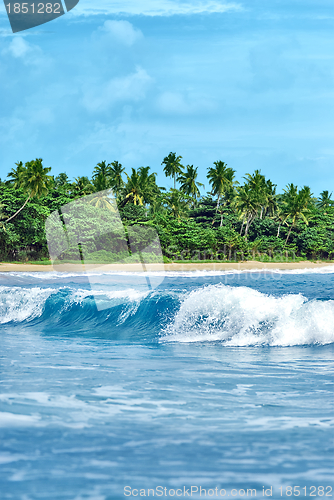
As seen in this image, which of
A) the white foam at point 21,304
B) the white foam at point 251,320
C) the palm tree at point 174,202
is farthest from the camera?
the palm tree at point 174,202

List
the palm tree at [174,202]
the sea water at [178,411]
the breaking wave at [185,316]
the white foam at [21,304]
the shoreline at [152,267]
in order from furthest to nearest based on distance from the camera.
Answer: the palm tree at [174,202] < the shoreline at [152,267] < the white foam at [21,304] < the breaking wave at [185,316] < the sea water at [178,411]

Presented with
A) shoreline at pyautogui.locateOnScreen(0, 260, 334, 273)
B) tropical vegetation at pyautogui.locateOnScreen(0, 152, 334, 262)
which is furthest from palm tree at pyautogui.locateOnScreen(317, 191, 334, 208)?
shoreline at pyautogui.locateOnScreen(0, 260, 334, 273)

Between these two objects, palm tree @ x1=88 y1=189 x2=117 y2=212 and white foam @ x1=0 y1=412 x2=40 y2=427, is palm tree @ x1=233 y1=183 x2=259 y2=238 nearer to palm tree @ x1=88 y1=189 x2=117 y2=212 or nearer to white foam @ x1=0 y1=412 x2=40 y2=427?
palm tree @ x1=88 y1=189 x2=117 y2=212

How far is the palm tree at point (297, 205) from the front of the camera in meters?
58.4

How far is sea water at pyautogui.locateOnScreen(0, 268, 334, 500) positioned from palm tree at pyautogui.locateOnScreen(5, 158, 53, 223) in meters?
34.6

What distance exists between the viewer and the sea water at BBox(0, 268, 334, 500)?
11.1 feet

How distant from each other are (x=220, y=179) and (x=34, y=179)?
25186 mm

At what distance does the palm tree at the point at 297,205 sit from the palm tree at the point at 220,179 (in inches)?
289

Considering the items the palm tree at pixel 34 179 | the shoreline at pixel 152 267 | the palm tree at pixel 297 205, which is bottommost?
the shoreline at pixel 152 267

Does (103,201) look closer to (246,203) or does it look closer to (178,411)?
(246,203)

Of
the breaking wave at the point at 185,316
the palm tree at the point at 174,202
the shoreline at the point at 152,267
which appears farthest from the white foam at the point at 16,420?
the palm tree at the point at 174,202

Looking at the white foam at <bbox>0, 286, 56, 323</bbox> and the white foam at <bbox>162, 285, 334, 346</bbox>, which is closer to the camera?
the white foam at <bbox>162, 285, 334, 346</bbox>

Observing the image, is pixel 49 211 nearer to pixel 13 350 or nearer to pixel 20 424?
pixel 13 350

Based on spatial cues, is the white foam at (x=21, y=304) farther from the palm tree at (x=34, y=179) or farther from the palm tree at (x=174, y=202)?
the palm tree at (x=174, y=202)
